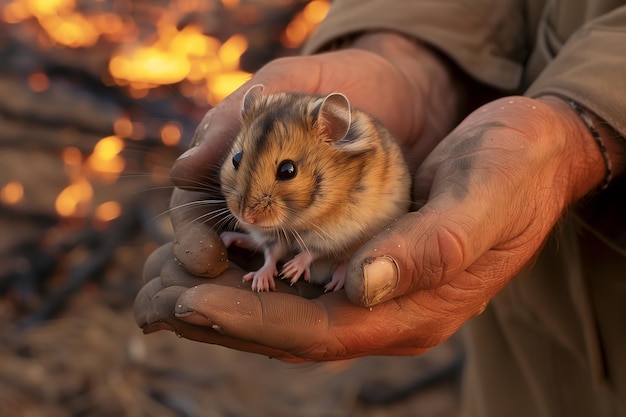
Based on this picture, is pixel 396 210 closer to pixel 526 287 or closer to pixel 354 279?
pixel 354 279

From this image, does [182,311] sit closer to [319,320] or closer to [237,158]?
[319,320]

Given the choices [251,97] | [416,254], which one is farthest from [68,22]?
[416,254]

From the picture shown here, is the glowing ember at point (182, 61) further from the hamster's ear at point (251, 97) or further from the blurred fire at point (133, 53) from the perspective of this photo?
the hamster's ear at point (251, 97)

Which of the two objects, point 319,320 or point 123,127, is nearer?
point 319,320

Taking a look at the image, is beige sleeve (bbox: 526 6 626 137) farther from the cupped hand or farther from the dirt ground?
the dirt ground

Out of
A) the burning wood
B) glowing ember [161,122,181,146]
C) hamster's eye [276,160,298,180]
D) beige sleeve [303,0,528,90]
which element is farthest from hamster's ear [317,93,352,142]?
glowing ember [161,122,181,146]
